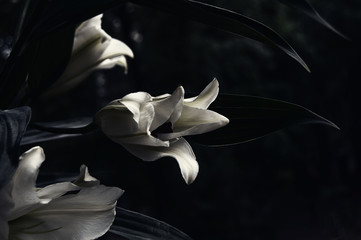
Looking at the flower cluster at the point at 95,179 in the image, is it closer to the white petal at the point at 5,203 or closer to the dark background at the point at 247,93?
the white petal at the point at 5,203

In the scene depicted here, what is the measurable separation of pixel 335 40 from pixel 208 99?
4.76 m

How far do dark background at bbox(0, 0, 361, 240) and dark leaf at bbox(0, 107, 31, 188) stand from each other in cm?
27

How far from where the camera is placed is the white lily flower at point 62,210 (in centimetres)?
33

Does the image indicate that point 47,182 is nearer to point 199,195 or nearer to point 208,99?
point 208,99

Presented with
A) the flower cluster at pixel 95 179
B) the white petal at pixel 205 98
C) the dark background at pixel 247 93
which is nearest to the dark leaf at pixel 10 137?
the flower cluster at pixel 95 179

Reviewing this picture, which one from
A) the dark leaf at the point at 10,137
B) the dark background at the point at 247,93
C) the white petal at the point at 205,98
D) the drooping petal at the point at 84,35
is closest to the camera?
A: the dark leaf at the point at 10,137

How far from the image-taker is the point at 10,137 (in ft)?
1.05

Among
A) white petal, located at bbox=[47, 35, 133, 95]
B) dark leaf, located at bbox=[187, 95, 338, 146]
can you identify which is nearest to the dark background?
white petal, located at bbox=[47, 35, 133, 95]

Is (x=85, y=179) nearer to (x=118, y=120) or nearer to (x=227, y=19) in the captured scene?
(x=118, y=120)

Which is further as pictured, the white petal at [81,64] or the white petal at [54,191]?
the white petal at [81,64]

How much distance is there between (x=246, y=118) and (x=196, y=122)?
84 mm

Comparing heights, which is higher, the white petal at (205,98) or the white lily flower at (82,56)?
the white petal at (205,98)

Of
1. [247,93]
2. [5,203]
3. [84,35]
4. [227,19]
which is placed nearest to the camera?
[5,203]

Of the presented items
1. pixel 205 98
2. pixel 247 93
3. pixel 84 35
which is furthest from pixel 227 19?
pixel 247 93
